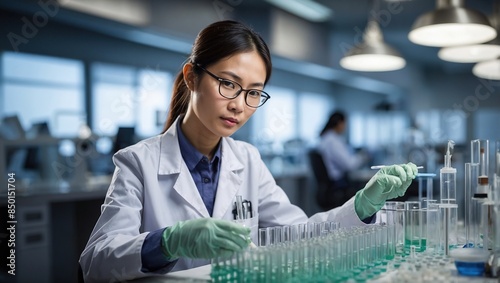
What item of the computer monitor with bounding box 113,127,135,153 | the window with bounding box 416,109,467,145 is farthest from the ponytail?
the window with bounding box 416,109,467,145

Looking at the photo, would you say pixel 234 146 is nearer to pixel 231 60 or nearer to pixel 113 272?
pixel 231 60

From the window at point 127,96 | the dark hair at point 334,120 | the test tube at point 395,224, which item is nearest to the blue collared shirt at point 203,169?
the test tube at point 395,224

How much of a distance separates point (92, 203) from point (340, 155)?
2.97 m

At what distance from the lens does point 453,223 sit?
57.5 inches

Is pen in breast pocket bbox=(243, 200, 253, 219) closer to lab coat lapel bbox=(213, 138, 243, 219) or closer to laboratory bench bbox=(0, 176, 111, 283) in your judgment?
lab coat lapel bbox=(213, 138, 243, 219)

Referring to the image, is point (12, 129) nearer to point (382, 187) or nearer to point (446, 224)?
point (382, 187)

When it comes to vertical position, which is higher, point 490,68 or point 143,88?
point 143,88

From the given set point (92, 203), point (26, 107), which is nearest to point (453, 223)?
point (92, 203)

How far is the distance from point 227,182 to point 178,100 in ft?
1.26

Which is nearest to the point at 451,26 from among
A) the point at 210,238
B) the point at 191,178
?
Result: the point at 191,178

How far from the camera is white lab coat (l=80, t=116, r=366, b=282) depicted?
1286 millimetres

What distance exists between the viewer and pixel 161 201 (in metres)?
1.53

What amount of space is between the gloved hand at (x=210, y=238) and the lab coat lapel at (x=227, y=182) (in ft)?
1.29

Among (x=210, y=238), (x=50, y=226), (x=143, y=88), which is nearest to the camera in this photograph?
(x=210, y=238)
